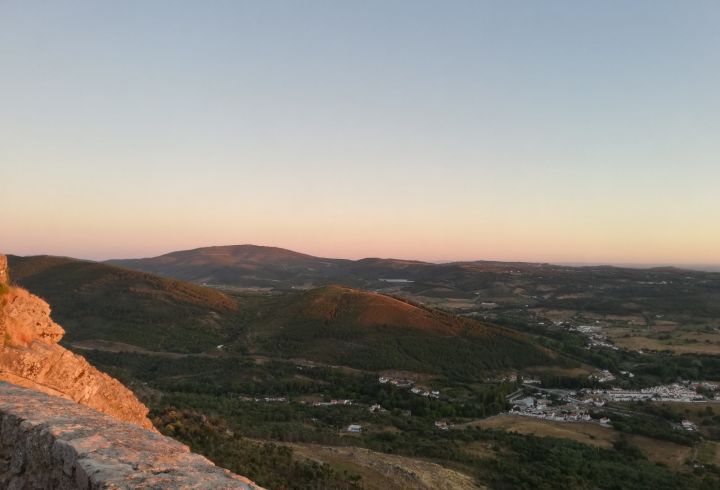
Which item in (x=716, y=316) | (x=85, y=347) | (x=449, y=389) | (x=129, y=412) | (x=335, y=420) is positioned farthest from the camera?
(x=716, y=316)

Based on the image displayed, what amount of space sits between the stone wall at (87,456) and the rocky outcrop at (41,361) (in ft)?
14.6

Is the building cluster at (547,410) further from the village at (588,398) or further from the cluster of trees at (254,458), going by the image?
the cluster of trees at (254,458)

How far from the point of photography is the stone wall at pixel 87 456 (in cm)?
470

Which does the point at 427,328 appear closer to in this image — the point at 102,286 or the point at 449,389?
the point at 449,389

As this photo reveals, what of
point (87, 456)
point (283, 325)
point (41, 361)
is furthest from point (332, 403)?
point (87, 456)

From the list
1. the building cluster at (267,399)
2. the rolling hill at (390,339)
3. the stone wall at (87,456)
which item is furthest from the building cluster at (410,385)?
the stone wall at (87,456)

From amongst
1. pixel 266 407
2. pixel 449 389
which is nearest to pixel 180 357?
pixel 266 407

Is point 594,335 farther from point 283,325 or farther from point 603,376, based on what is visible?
point 283,325

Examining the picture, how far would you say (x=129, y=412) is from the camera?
48.6 ft

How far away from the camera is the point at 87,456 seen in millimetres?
4980

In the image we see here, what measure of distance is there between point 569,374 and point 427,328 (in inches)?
1128

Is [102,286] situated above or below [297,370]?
above

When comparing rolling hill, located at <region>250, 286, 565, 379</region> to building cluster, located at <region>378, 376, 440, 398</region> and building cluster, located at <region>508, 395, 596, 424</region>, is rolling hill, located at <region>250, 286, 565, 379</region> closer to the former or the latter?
building cluster, located at <region>378, 376, 440, 398</region>

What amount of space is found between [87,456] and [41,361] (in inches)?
330
